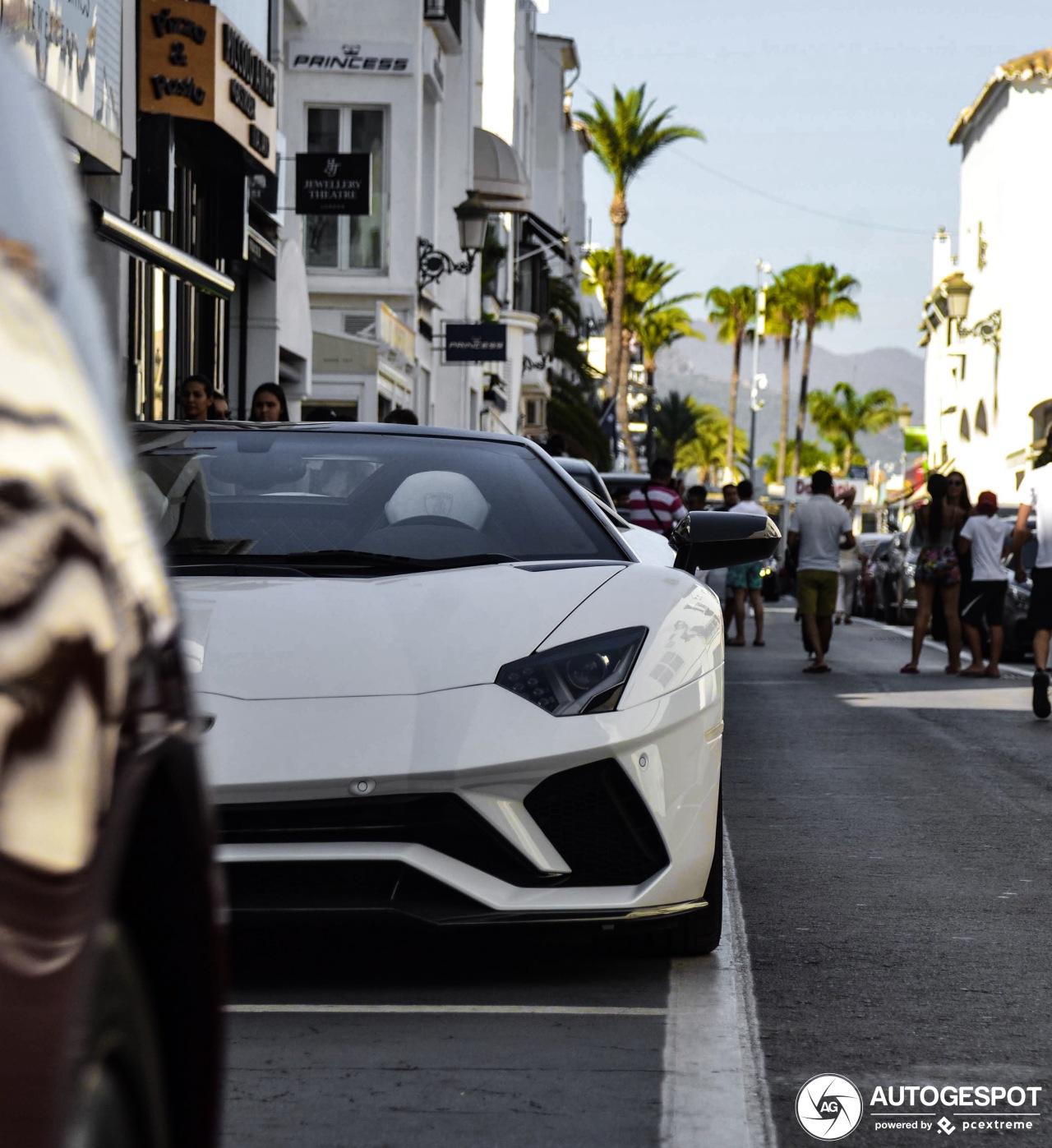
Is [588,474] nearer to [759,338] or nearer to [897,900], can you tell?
[897,900]

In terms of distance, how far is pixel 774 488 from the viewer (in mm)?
113938

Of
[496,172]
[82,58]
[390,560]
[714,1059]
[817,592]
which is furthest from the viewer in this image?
[496,172]

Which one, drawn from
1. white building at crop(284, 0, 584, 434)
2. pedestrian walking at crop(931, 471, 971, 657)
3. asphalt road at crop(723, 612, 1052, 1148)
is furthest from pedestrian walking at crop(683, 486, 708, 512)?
asphalt road at crop(723, 612, 1052, 1148)

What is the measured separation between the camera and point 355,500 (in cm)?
598

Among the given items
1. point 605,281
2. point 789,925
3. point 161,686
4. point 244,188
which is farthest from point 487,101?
point 161,686

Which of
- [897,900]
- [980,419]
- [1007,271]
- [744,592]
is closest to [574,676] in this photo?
[897,900]

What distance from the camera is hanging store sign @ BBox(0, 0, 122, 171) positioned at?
1274 cm

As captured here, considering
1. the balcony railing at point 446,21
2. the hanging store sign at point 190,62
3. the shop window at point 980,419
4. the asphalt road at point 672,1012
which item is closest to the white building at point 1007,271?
the shop window at point 980,419

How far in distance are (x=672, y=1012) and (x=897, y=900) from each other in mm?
1821

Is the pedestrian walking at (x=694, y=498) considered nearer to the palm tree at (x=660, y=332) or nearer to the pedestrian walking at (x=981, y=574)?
the pedestrian walking at (x=981, y=574)

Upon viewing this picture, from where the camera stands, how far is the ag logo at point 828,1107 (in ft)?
12.6

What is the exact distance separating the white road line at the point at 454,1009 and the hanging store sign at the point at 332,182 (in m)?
20.2

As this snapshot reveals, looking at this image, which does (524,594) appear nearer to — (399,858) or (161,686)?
(399,858)
